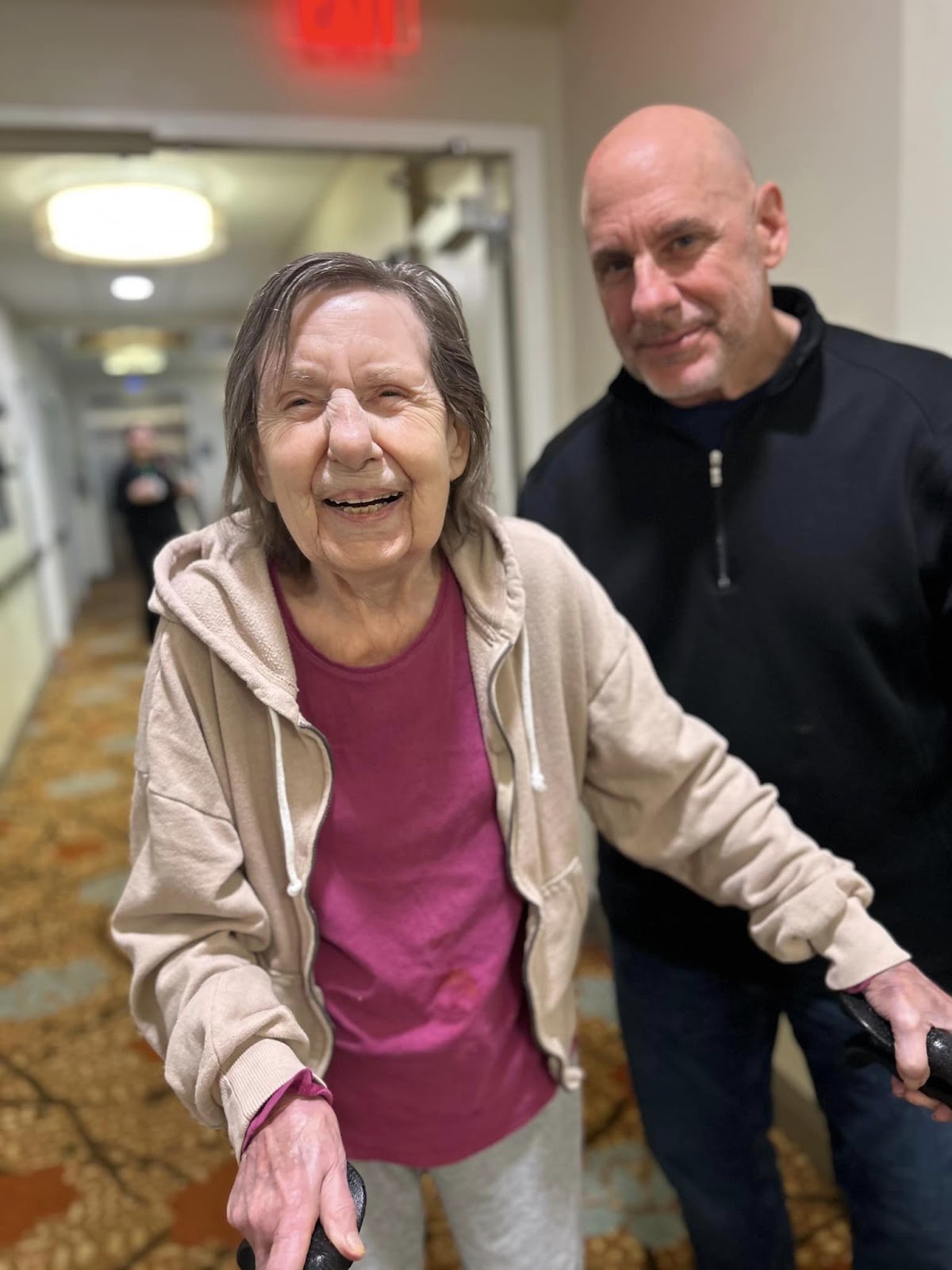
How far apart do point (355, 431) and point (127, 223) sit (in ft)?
12.0

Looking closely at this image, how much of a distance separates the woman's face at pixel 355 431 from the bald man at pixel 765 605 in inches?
18.7

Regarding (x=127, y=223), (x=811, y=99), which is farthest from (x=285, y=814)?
(x=127, y=223)

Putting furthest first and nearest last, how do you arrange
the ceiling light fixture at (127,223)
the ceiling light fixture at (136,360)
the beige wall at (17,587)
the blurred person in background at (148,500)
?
1. the ceiling light fixture at (136,360)
2. the blurred person in background at (148,500)
3. the beige wall at (17,587)
4. the ceiling light fixture at (127,223)

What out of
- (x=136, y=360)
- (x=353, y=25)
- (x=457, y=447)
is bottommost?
(x=457, y=447)

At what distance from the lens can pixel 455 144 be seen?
7.51 feet

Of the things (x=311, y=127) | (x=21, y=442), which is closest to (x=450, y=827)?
(x=311, y=127)

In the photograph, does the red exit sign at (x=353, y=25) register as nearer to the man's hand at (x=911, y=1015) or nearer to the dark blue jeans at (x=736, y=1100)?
the dark blue jeans at (x=736, y=1100)

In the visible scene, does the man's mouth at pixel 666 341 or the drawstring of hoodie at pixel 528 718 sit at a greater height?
the man's mouth at pixel 666 341

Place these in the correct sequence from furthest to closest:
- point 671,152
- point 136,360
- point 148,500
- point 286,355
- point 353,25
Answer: point 136,360, point 148,500, point 353,25, point 671,152, point 286,355

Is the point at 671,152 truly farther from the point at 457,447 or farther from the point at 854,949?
the point at 854,949

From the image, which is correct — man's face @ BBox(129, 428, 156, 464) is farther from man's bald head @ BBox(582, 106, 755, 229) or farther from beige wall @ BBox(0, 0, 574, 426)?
man's bald head @ BBox(582, 106, 755, 229)

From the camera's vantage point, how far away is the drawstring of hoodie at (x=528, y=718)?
3.13ft

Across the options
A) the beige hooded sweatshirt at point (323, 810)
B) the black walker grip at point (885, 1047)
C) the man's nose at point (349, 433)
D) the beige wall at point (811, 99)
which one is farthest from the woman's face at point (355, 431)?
the beige wall at point (811, 99)

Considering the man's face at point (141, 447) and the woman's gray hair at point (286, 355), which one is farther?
the man's face at point (141, 447)
